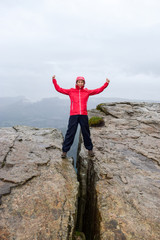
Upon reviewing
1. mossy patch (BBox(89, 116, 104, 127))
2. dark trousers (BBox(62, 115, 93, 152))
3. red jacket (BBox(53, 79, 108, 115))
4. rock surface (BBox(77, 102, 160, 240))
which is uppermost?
red jacket (BBox(53, 79, 108, 115))

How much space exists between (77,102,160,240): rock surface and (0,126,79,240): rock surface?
1164mm

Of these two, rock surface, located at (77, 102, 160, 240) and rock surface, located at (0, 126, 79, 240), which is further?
rock surface, located at (77, 102, 160, 240)

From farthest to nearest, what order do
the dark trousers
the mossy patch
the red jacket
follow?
1. the mossy patch
2. the red jacket
3. the dark trousers

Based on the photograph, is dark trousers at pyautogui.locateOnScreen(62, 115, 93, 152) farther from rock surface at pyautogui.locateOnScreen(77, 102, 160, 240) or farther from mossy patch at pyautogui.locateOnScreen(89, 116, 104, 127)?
mossy patch at pyautogui.locateOnScreen(89, 116, 104, 127)

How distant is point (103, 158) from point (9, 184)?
4.89m

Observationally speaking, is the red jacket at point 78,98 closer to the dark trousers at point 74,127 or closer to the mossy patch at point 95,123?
the dark trousers at point 74,127

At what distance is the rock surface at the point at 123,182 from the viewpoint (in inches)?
175

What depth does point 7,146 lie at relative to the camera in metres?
8.99

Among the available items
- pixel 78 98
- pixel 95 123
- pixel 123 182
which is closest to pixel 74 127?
pixel 78 98

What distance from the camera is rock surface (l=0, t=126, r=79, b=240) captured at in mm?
4164

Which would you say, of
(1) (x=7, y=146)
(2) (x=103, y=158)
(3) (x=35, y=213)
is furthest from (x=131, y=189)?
(1) (x=7, y=146)

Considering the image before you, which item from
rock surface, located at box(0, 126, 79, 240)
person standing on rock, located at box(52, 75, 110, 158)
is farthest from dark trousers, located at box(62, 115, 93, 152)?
rock surface, located at box(0, 126, 79, 240)

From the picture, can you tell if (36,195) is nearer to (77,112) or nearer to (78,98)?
(77,112)

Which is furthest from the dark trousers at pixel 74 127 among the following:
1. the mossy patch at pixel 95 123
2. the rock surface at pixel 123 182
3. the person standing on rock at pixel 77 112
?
the mossy patch at pixel 95 123
